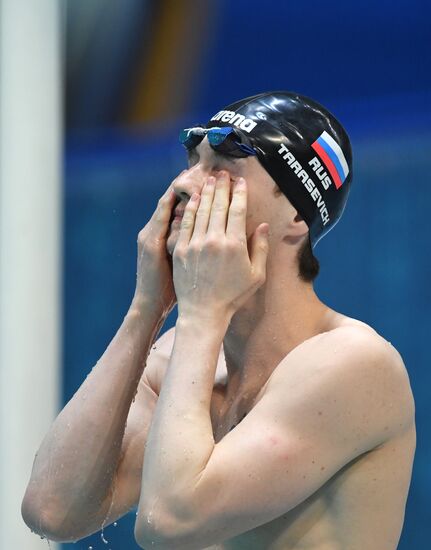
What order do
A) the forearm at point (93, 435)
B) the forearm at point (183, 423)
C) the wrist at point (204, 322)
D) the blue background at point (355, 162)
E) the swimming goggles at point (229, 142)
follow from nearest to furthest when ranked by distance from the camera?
→ 1. the forearm at point (183, 423)
2. the wrist at point (204, 322)
3. the swimming goggles at point (229, 142)
4. the forearm at point (93, 435)
5. the blue background at point (355, 162)

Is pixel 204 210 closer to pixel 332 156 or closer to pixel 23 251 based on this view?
pixel 332 156

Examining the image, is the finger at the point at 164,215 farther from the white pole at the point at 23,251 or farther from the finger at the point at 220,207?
the white pole at the point at 23,251

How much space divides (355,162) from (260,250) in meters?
2.11

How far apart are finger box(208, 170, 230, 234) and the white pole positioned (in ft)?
9.22

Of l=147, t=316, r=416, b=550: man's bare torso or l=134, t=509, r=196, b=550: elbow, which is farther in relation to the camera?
l=147, t=316, r=416, b=550: man's bare torso

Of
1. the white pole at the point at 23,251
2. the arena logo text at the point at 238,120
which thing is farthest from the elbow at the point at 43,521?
the white pole at the point at 23,251

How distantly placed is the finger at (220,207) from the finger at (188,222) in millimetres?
45

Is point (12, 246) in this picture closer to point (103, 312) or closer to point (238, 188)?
point (103, 312)

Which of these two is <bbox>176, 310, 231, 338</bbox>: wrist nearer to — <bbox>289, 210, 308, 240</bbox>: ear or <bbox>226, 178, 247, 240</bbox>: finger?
<bbox>226, 178, 247, 240</bbox>: finger

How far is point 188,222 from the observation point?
2225mm

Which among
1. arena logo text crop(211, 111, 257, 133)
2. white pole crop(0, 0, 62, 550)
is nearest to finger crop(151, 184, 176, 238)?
arena logo text crop(211, 111, 257, 133)

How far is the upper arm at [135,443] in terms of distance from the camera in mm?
2459

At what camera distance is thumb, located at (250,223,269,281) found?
7.21ft

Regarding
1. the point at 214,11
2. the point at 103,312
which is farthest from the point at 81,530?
the point at 214,11
